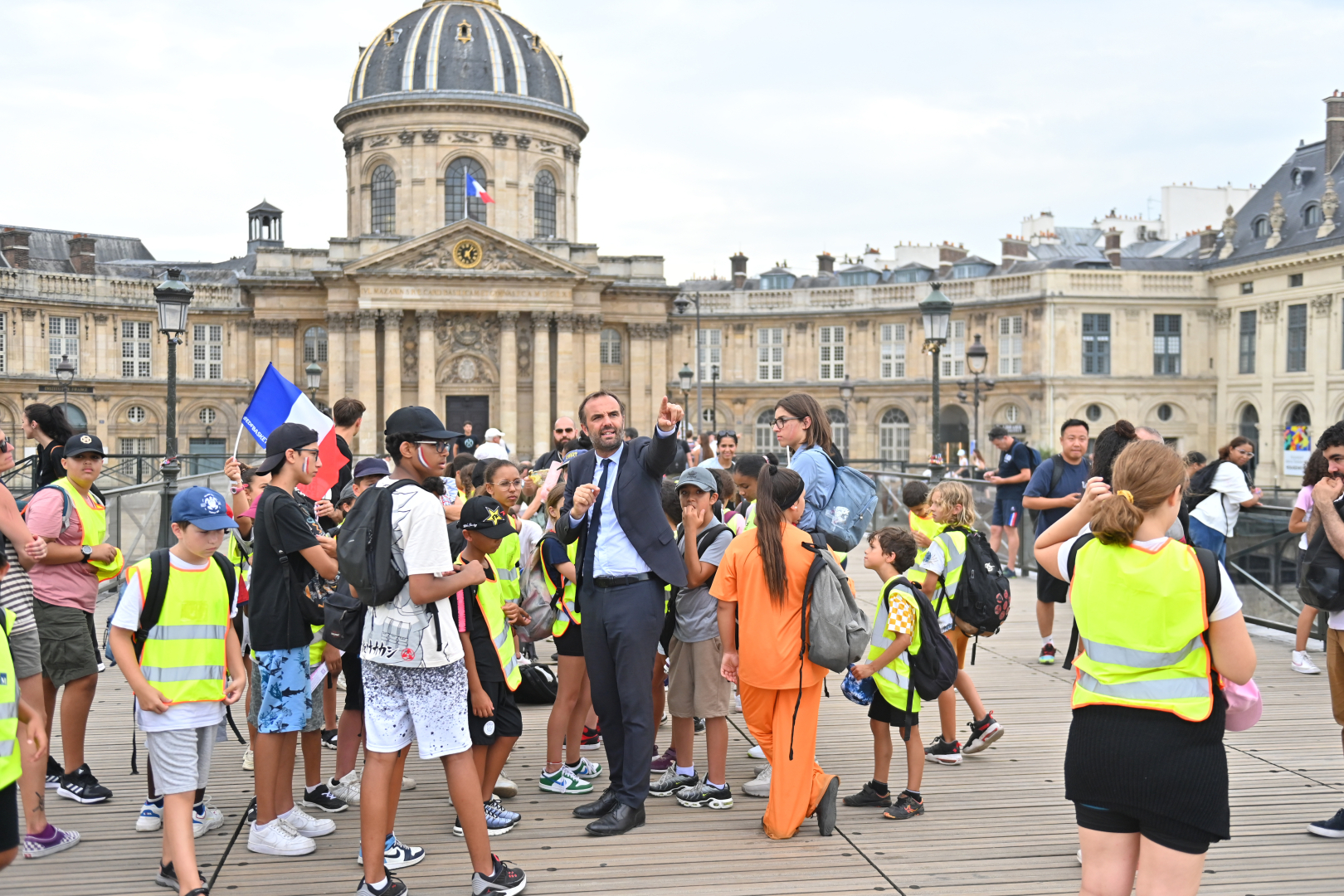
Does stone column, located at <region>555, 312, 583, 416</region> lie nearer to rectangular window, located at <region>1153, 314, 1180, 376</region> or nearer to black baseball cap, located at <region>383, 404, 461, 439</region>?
rectangular window, located at <region>1153, 314, 1180, 376</region>

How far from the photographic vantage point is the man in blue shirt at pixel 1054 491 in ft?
33.2


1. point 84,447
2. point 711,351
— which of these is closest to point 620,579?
point 84,447

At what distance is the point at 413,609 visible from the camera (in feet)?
18.1

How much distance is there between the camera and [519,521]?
810 centimetres

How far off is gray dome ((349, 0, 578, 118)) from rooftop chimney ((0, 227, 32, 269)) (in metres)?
16.6

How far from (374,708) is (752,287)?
2224 inches

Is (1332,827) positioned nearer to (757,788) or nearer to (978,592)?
(978,592)

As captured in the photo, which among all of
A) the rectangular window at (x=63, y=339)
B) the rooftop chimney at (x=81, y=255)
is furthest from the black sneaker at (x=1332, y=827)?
the rooftop chimney at (x=81, y=255)

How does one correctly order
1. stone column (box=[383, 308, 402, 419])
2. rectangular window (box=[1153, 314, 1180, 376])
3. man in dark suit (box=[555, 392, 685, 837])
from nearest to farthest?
man in dark suit (box=[555, 392, 685, 837]) < stone column (box=[383, 308, 402, 419]) < rectangular window (box=[1153, 314, 1180, 376])

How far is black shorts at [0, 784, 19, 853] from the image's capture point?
403cm

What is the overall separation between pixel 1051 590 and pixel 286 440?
6.87 meters

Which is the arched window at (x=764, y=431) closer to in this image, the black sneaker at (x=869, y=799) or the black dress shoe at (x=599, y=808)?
the black sneaker at (x=869, y=799)

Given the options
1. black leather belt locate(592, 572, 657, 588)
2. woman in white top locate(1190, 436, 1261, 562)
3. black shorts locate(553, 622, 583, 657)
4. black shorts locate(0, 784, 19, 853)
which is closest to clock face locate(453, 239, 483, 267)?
woman in white top locate(1190, 436, 1261, 562)

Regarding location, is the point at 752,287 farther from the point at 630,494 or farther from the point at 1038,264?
the point at 630,494
